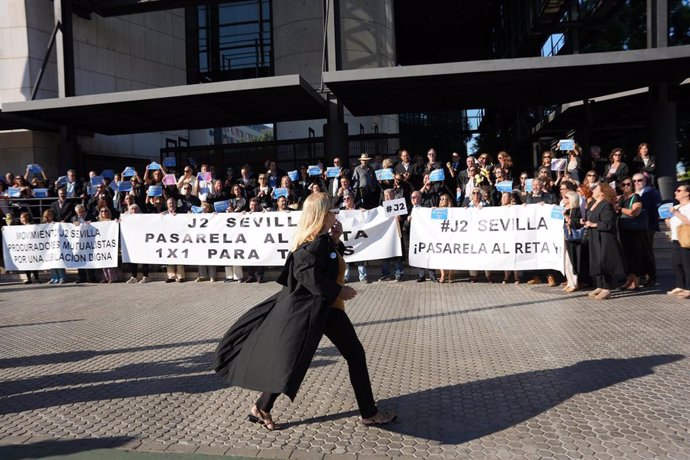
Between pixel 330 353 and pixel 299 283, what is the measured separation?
253 cm

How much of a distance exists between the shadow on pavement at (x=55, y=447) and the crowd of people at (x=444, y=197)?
14.7 ft

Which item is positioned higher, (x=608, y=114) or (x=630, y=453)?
(x=608, y=114)

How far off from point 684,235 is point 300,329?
7309mm

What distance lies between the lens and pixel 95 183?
46.9 ft

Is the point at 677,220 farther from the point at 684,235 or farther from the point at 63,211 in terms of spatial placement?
the point at 63,211

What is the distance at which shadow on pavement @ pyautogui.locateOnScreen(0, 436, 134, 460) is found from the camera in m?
4.04

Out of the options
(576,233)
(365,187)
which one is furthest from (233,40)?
(576,233)

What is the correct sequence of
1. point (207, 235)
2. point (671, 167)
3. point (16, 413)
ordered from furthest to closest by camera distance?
point (671, 167), point (207, 235), point (16, 413)

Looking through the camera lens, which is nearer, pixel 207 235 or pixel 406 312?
pixel 406 312

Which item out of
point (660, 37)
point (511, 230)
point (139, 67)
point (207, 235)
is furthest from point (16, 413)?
point (139, 67)

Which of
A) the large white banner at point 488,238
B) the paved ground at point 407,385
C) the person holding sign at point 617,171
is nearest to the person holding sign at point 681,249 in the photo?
the paved ground at point 407,385

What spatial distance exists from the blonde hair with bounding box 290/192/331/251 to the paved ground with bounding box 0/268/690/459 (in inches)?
58.4

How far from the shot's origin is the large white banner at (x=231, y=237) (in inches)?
445

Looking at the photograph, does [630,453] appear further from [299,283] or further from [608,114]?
[608,114]
